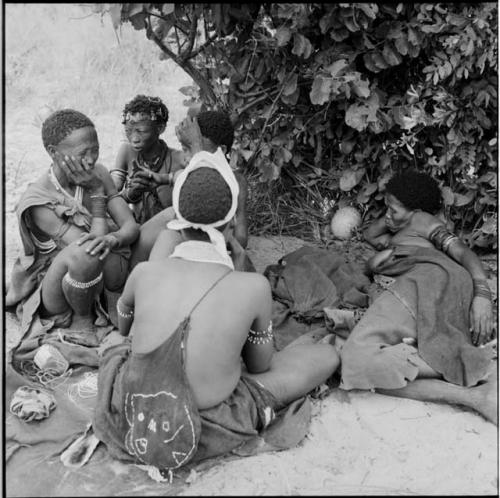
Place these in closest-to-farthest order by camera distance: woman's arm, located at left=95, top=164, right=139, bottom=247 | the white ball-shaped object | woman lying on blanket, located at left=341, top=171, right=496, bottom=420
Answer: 1. woman lying on blanket, located at left=341, top=171, right=496, bottom=420
2. woman's arm, located at left=95, top=164, right=139, bottom=247
3. the white ball-shaped object

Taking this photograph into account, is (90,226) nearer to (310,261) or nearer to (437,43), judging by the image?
(310,261)

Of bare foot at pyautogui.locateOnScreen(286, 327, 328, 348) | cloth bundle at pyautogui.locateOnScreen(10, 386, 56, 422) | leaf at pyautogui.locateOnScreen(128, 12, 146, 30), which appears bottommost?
cloth bundle at pyautogui.locateOnScreen(10, 386, 56, 422)

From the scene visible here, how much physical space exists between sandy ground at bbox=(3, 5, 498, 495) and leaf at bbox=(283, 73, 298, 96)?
1821 millimetres

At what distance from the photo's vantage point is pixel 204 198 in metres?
2.42

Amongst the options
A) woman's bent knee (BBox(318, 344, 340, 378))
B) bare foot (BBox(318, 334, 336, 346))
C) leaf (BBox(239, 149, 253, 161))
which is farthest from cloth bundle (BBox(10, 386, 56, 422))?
leaf (BBox(239, 149, 253, 161))

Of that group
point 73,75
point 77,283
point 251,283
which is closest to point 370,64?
point 251,283

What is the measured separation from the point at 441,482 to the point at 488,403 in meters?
0.50

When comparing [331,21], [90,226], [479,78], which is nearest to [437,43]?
[479,78]

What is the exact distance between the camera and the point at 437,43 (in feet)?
12.3

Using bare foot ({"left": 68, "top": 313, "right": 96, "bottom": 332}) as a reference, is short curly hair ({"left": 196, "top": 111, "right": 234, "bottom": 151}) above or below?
above

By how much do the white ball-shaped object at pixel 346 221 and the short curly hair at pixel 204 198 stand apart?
207cm

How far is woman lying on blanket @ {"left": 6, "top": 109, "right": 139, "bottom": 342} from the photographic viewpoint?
10.7 ft

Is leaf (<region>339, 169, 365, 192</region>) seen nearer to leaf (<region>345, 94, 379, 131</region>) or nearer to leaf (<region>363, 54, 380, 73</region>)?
leaf (<region>345, 94, 379, 131</region>)

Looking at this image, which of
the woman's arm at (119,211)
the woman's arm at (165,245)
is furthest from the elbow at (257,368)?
the woman's arm at (119,211)
